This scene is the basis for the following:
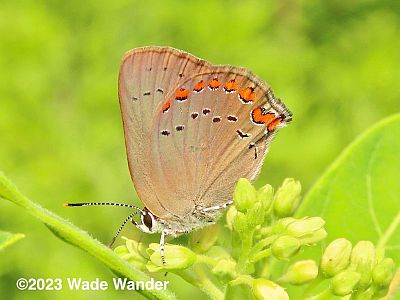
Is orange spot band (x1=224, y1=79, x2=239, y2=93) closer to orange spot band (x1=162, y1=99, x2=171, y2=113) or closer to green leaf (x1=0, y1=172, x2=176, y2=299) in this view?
orange spot band (x1=162, y1=99, x2=171, y2=113)

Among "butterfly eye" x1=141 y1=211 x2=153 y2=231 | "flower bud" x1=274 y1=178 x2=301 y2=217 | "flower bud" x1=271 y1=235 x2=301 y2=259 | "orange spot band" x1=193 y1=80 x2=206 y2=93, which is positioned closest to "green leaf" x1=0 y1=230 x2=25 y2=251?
"flower bud" x1=271 y1=235 x2=301 y2=259

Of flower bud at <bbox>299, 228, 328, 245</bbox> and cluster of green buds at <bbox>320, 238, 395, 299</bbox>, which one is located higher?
flower bud at <bbox>299, 228, 328, 245</bbox>

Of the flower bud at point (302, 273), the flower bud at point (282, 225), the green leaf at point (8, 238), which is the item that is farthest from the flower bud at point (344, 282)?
the green leaf at point (8, 238)

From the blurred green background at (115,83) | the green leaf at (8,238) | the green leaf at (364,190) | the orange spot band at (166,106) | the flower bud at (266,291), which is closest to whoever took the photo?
the green leaf at (8,238)

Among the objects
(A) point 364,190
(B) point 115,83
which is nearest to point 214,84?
(A) point 364,190

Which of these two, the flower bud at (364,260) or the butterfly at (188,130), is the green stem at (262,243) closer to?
the flower bud at (364,260)

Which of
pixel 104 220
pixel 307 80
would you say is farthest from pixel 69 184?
pixel 307 80
